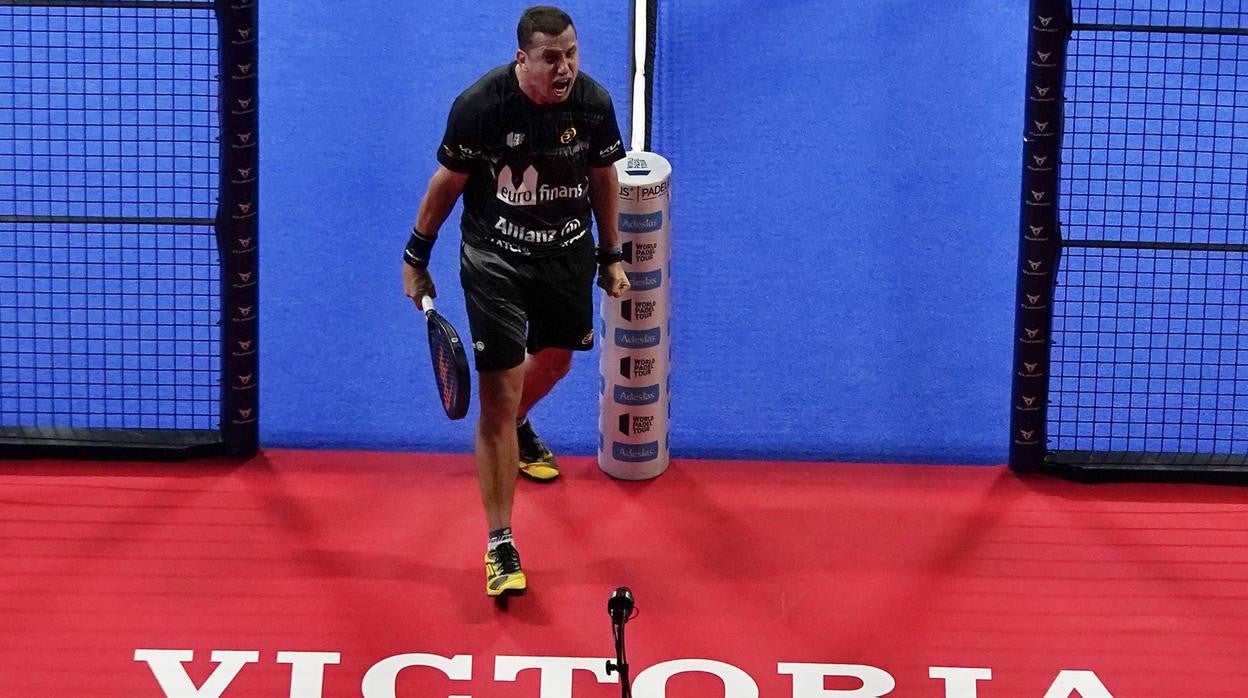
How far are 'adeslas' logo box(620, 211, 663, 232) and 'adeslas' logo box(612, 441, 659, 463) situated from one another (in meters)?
0.86

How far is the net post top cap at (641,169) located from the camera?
6.77m

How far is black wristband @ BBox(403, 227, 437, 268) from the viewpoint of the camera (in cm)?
628

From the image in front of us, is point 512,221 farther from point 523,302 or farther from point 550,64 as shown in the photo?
point 550,64

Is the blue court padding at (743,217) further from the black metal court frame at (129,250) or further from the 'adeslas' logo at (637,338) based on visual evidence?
the 'adeslas' logo at (637,338)

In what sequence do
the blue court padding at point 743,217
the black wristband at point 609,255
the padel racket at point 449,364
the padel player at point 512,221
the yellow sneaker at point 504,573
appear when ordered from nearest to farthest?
the padel racket at point 449,364 → the padel player at point 512,221 → the yellow sneaker at point 504,573 → the black wristband at point 609,255 → the blue court padding at point 743,217

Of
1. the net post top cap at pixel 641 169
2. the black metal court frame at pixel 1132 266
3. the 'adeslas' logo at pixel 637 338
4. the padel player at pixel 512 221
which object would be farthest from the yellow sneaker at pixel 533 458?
the black metal court frame at pixel 1132 266

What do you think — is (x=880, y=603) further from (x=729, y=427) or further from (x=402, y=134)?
(x=402, y=134)

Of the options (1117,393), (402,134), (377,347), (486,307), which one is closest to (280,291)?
(377,347)

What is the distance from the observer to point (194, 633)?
605 centimetres

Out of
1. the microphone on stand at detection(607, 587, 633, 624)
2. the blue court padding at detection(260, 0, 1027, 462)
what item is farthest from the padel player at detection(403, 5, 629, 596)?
the microphone on stand at detection(607, 587, 633, 624)

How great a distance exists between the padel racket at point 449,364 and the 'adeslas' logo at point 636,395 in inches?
38.6

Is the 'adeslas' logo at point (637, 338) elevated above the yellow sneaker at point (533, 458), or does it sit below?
above

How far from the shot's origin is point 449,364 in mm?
6020

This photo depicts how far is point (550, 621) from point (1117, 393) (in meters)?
2.75
